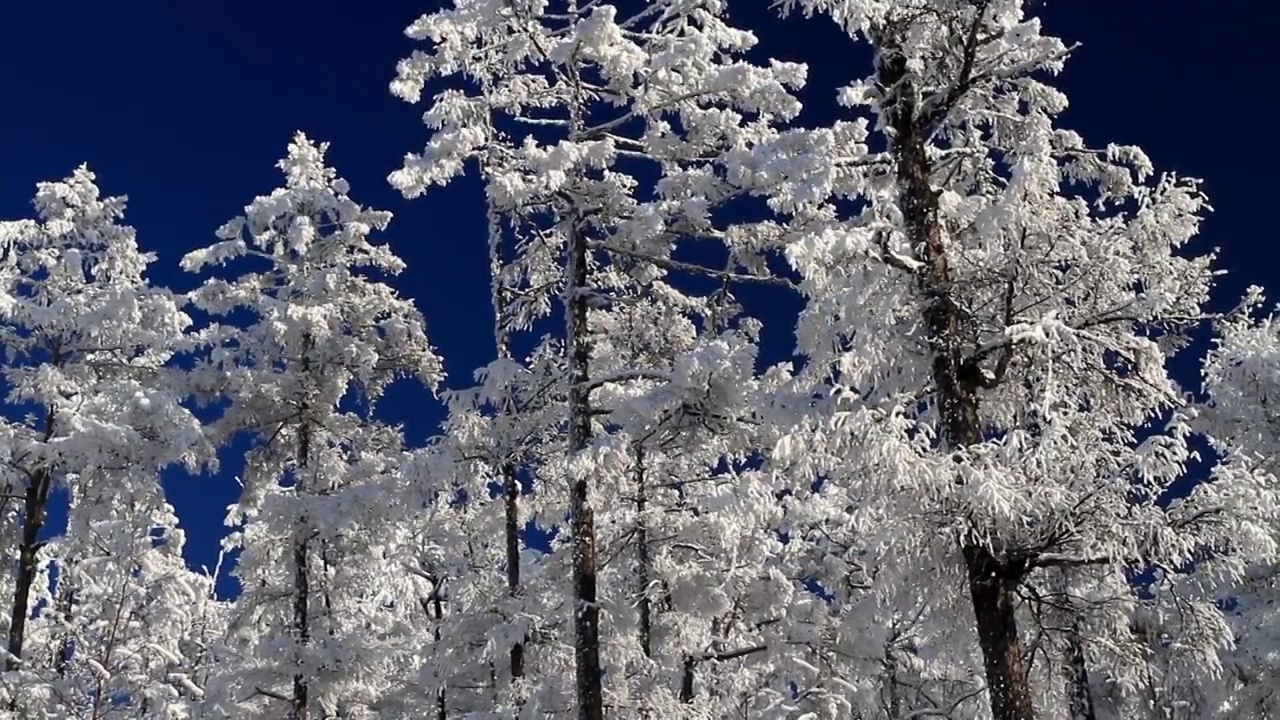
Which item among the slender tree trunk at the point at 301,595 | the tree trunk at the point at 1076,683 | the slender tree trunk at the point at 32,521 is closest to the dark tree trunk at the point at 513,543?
the slender tree trunk at the point at 301,595

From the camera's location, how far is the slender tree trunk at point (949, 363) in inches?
387

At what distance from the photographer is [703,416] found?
556 inches

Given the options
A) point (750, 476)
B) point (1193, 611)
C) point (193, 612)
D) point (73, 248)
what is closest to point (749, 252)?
point (750, 476)

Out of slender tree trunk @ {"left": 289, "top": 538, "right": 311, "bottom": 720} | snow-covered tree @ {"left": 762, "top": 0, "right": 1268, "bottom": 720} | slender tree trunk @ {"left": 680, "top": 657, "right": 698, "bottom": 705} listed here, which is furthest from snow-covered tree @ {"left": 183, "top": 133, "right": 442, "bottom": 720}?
snow-covered tree @ {"left": 762, "top": 0, "right": 1268, "bottom": 720}

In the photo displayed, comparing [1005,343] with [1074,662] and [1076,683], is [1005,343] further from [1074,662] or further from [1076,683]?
[1076,683]

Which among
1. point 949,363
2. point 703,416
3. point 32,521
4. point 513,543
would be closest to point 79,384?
point 32,521

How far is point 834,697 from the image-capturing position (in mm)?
19578

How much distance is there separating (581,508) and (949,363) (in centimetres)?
607

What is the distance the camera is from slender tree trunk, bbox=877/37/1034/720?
32.3ft

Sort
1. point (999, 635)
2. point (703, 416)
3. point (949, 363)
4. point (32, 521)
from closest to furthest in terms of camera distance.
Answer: point (999, 635) → point (949, 363) → point (703, 416) → point (32, 521)

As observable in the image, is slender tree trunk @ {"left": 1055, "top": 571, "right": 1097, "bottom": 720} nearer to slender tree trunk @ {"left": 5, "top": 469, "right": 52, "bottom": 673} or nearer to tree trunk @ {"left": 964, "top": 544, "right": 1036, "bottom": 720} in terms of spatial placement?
tree trunk @ {"left": 964, "top": 544, "right": 1036, "bottom": 720}

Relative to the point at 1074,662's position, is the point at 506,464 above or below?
above

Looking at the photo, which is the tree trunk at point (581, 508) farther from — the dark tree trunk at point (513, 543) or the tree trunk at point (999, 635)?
the tree trunk at point (999, 635)

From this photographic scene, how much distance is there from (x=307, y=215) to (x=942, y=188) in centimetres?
1298
